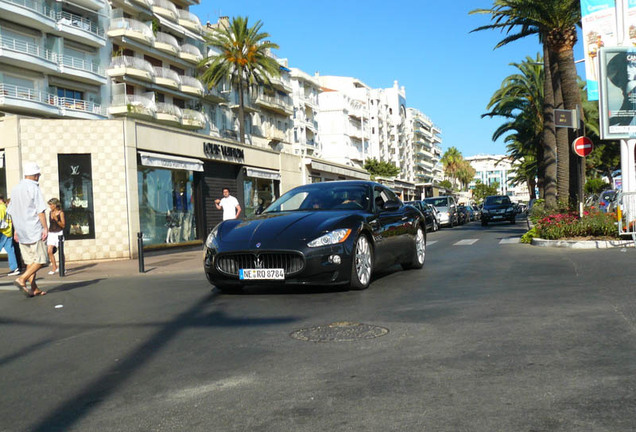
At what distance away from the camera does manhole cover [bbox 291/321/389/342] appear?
17.1ft

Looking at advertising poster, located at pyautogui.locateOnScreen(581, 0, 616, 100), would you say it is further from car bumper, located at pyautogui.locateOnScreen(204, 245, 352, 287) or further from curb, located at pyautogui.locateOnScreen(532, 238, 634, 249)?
car bumper, located at pyautogui.locateOnScreen(204, 245, 352, 287)

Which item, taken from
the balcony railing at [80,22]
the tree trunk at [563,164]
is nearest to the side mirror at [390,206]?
the tree trunk at [563,164]

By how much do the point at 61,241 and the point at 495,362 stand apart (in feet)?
39.1

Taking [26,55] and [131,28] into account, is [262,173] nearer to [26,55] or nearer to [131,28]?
[26,55]

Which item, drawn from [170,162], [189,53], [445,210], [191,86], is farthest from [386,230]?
[189,53]

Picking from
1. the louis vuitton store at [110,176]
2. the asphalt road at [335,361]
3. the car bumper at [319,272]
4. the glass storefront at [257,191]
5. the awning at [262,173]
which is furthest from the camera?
the glass storefront at [257,191]

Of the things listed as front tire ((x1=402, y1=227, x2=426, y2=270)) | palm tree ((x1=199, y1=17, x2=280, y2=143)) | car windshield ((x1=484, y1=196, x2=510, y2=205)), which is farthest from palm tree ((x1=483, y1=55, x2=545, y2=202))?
front tire ((x1=402, y1=227, x2=426, y2=270))

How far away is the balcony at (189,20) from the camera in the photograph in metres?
47.0

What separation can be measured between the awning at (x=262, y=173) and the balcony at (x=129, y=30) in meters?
14.7

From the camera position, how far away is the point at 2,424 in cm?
341

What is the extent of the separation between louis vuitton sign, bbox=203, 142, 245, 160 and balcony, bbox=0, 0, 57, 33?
14576 millimetres

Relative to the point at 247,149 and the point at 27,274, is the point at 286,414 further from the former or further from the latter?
the point at 247,149

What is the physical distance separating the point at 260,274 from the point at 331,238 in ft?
3.16

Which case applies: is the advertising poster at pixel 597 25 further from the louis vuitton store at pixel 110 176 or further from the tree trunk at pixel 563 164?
the louis vuitton store at pixel 110 176
